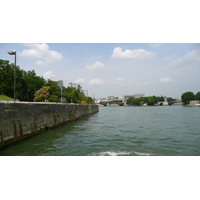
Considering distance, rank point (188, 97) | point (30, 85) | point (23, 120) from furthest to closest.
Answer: point (188, 97), point (30, 85), point (23, 120)

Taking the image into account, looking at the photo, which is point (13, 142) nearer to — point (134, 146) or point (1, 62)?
point (134, 146)

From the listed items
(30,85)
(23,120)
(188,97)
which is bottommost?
(23,120)

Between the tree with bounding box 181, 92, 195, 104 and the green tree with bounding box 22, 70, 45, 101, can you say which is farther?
the tree with bounding box 181, 92, 195, 104

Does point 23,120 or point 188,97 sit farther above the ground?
point 188,97

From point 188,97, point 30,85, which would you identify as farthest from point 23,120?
point 188,97

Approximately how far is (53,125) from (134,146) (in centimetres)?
1048

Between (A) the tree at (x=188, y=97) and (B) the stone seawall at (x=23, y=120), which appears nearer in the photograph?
(B) the stone seawall at (x=23, y=120)

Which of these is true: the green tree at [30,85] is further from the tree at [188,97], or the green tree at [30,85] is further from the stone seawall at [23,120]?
the tree at [188,97]

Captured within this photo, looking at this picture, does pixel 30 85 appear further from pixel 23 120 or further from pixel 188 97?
pixel 188 97

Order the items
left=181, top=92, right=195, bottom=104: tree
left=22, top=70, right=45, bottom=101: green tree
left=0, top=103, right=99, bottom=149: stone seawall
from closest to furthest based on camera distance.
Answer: left=0, top=103, right=99, bottom=149: stone seawall
left=22, top=70, right=45, bottom=101: green tree
left=181, top=92, right=195, bottom=104: tree

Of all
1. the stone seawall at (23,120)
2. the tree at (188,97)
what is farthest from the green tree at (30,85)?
the tree at (188,97)

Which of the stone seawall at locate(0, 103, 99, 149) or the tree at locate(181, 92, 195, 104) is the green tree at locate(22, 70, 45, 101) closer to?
the stone seawall at locate(0, 103, 99, 149)

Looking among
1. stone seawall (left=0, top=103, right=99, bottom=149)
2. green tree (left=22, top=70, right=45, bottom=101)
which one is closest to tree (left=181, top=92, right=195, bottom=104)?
green tree (left=22, top=70, right=45, bottom=101)

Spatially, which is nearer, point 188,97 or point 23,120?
point 23,120
